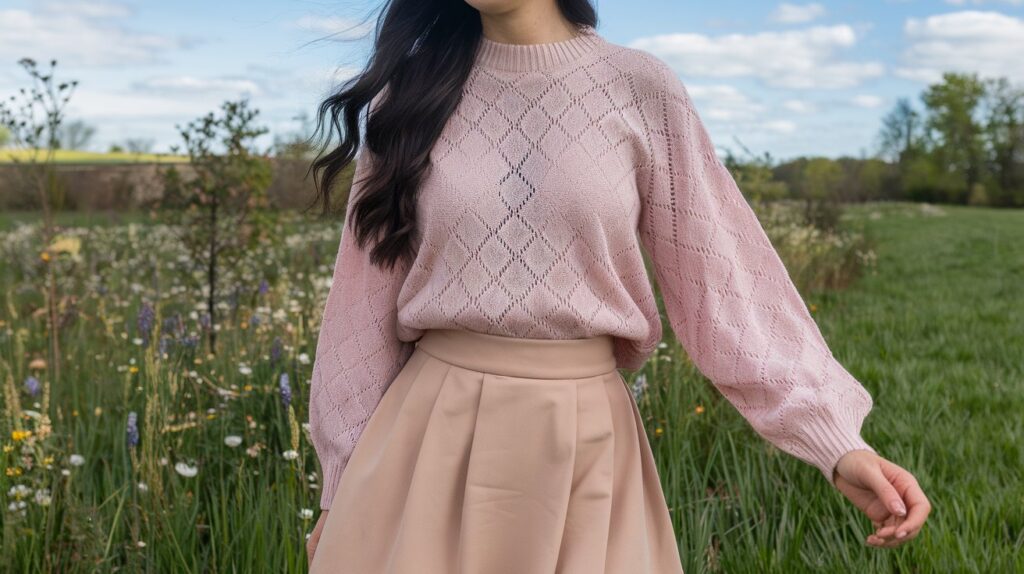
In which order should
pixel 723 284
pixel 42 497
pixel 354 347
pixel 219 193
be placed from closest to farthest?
pixel 723 284 < pixel 354 347 < pixel 42 497 < pixel 219 193

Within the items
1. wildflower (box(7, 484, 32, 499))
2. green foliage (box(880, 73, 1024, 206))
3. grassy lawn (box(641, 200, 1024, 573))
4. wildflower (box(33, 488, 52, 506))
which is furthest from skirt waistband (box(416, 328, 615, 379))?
green foliage (box(880, 73, 1024, 206))

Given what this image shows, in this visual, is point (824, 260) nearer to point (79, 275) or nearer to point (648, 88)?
point (79, 275)

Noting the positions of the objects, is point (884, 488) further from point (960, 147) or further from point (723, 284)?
point (960, 147)

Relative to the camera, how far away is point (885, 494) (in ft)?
4.77

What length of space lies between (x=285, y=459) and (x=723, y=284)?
→ 2000 mm

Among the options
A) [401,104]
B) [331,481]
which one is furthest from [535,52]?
[331,481]

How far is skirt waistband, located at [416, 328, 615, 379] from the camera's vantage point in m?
1.66

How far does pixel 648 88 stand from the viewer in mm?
1765

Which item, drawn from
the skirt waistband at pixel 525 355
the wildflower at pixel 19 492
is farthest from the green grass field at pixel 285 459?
the skirt waistband at pixel 525 355

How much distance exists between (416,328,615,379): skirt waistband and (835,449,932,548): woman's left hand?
1.50 ft

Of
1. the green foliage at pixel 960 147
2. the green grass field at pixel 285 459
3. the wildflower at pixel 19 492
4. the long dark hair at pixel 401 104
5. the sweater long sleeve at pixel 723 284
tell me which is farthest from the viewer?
the green foliage at pixel 960 147

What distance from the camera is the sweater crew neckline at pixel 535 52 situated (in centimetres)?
181

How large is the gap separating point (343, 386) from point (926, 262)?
1173cm

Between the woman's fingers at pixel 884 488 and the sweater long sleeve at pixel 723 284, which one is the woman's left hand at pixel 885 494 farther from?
the sweater long sleeve at pixel 723 284
